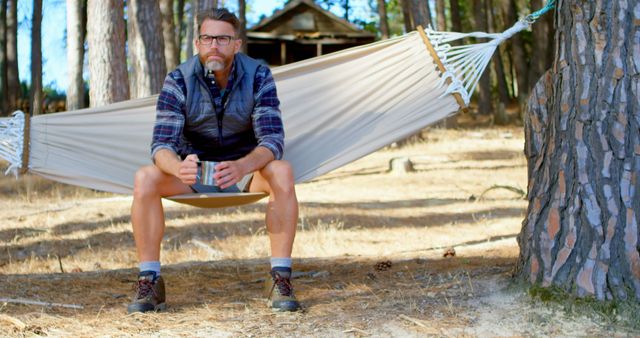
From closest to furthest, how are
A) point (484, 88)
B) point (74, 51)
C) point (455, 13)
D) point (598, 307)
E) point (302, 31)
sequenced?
1. point (598, 307)
2. point (74, 51)
3. point (455, 13)
4. point (484, 88)
5. point (302, 31)

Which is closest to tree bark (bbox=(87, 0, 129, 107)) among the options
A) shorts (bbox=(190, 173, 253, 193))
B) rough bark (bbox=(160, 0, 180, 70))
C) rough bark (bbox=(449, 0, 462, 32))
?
shorts (bbox=(190, 173, 253, 193))

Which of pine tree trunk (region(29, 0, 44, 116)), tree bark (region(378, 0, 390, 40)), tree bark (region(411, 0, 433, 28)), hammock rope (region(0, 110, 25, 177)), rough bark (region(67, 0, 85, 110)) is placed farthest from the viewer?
tree bark (region(378, 0, 390, 40))

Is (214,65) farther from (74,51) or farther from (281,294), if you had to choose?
(74,51)

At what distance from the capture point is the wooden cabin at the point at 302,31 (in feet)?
58.2

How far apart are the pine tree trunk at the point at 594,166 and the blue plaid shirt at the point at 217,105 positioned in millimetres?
899

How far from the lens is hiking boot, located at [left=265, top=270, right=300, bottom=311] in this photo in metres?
2.54

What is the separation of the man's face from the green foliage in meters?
1.27

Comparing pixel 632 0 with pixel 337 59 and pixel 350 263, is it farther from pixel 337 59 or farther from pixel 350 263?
pixel 350 263

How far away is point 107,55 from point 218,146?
11.6ft

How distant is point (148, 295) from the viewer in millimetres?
2561

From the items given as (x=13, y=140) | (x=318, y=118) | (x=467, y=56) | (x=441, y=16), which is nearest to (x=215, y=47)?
(x=318, y=118)

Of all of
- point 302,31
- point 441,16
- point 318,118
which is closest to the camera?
point 318,118

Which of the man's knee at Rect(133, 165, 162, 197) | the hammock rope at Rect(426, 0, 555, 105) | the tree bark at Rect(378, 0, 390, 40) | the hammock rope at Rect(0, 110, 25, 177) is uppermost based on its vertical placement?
the tree bark at Rect(378, 0, 390, 40)

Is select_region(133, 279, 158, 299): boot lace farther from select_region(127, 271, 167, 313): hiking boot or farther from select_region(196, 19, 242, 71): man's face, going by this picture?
select_region(196, 19, 242, 71): man's face
